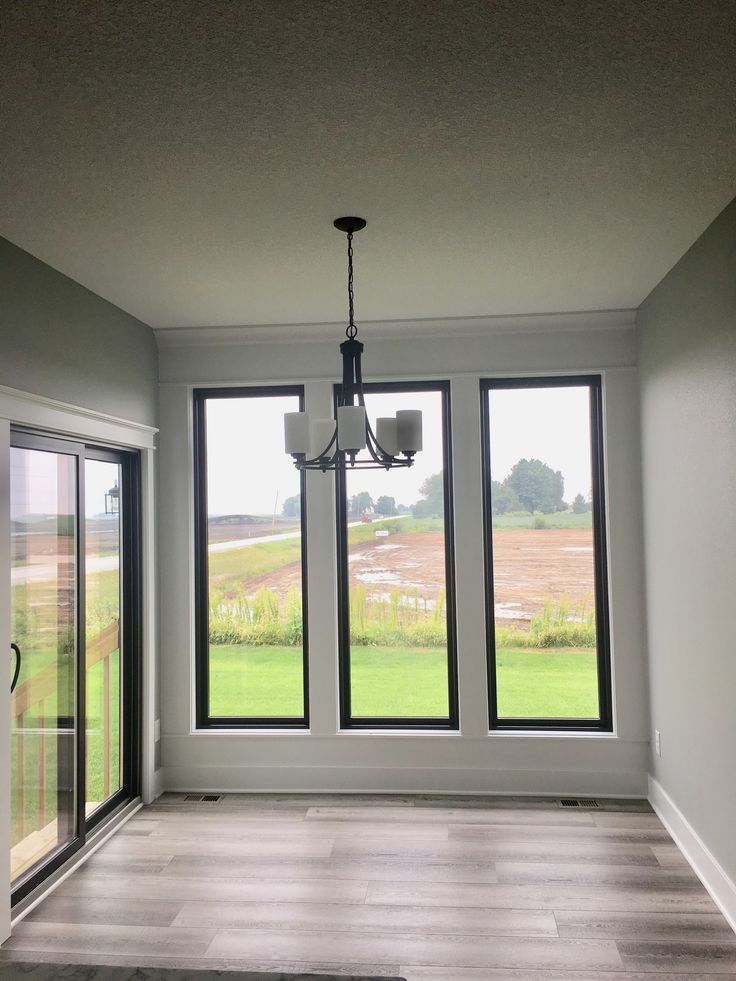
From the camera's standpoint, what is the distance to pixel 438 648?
4.70m

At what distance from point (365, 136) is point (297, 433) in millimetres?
1089

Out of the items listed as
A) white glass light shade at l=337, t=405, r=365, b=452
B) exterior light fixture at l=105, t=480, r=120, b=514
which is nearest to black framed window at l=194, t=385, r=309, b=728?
exterior light fixture at l=105, t=480, r=120, b=514

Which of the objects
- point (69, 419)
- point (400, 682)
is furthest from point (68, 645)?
point (400, 682)

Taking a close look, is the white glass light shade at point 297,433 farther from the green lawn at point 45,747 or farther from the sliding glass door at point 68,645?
the green lawn at point 45,747

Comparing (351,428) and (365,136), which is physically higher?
(365,136)

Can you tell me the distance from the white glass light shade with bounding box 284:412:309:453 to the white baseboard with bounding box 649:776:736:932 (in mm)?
2422

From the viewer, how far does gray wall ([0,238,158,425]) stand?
3.18 metres

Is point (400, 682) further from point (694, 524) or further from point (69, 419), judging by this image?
point (69, 419)

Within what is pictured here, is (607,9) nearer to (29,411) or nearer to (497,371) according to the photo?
(29,411)

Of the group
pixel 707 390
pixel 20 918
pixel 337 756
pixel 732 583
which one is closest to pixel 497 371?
pixel 707 390

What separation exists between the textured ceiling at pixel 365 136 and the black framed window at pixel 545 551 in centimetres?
111

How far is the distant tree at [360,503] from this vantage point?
4.77 meters

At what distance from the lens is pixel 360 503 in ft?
15.7

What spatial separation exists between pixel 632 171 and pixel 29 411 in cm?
A: 253
